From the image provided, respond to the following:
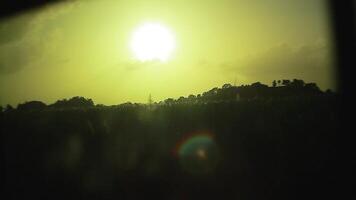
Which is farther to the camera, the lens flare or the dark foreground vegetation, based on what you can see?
the lens flare

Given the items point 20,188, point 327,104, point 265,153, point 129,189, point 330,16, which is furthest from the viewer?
point 20,188

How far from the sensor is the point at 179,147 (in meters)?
7.28

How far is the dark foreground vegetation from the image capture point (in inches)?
243

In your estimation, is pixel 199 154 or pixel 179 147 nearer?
pixel 199 154

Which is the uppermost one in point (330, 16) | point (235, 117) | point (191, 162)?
point (330, 16)

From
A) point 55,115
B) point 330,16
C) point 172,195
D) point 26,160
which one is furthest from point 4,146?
point 330,16

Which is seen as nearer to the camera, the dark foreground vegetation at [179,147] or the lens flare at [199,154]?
the dark foreground vegetation at [179,147]

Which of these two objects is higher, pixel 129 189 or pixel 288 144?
pixel 288 144

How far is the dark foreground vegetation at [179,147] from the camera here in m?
6.18

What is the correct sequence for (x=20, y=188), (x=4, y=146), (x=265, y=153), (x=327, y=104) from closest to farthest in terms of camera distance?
(x=327, y=104) → (x=265, y=153) → (x=20, y=188) → (x=4, y=146)

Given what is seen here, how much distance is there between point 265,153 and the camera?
6.46m

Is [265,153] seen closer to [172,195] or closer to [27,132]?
[172,195]

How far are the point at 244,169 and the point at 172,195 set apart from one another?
1.21 metres

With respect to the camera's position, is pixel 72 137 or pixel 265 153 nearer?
pixel 265 153
